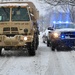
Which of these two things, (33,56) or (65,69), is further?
(33,56)

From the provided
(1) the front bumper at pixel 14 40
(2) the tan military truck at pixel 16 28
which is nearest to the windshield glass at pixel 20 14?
(2) the tan military truck at pixel 16 28

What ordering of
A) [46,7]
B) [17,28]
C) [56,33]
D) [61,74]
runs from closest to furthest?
1. [61,74]
2. [17,28]
3. [56,33]
4. [46,7]

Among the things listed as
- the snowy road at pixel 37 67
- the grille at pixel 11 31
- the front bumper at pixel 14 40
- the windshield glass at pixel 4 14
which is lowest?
the snowy road at pixel 37 67

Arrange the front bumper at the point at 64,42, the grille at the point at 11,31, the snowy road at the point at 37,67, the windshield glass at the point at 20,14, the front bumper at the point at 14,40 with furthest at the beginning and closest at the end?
the front bumper at the point at 64,42 < the windshield glass at the point at 20,14 < the grille at the point at 11,31 < the front bumper at the point at 14,40 < the snowy road at the point at 37,67

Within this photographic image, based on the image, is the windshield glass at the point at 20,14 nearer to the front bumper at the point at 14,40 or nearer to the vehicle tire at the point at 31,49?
the front bumper at the point at 14,40

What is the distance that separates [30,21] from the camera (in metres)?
17.2

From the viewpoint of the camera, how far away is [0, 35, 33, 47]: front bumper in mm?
16812

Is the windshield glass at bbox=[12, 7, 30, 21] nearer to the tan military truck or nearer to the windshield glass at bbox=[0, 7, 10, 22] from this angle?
the tan military truck

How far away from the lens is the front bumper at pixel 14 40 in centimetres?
1681

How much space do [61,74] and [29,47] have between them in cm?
578

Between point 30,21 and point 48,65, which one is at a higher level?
point 30,21

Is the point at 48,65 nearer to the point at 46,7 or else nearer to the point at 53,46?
the point at 53,46

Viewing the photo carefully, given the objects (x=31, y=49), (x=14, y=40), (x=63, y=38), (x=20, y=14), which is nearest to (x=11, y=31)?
(x=14, y=40)

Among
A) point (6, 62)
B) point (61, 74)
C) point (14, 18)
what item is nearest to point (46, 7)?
point (14, 18)
